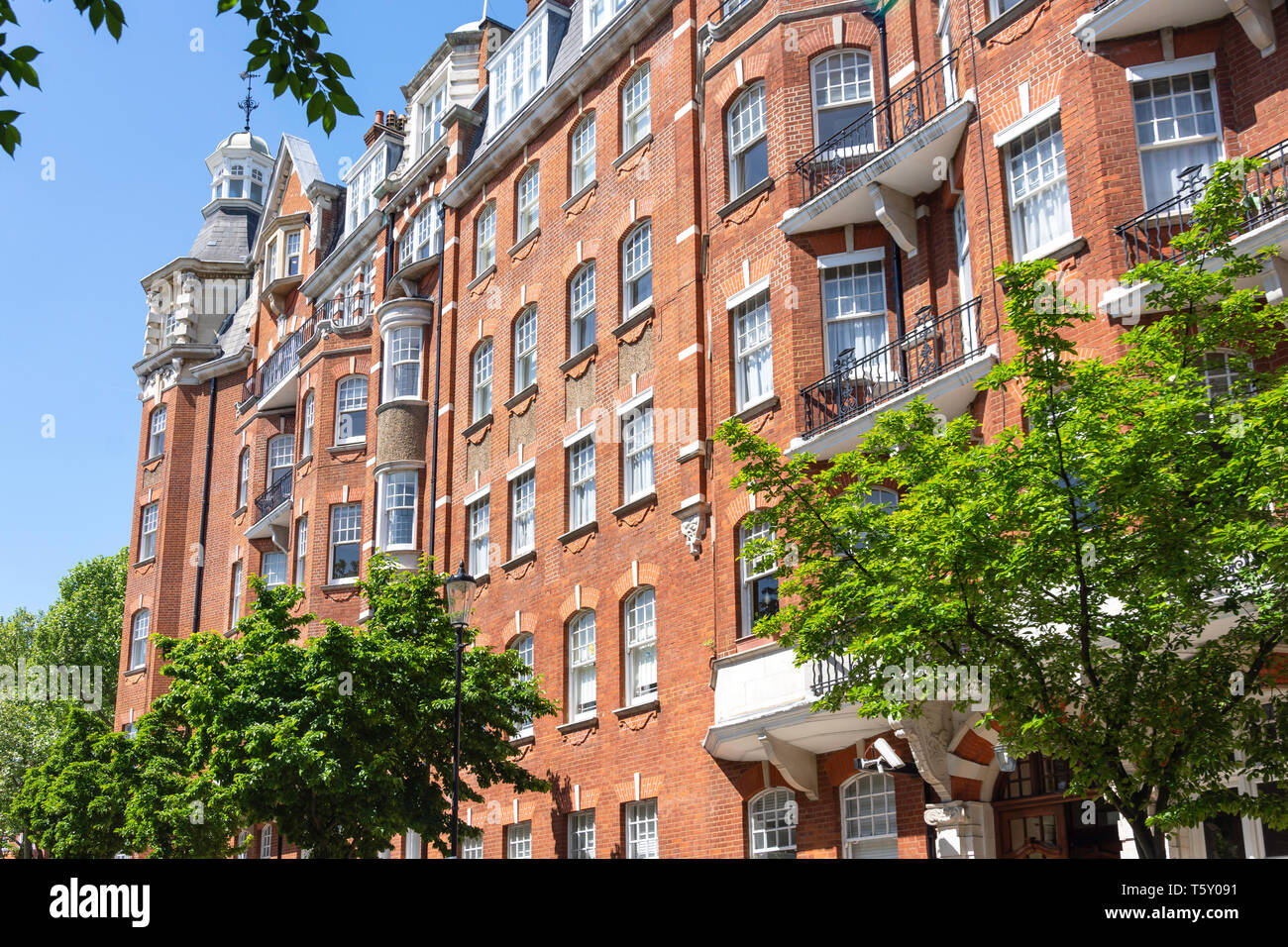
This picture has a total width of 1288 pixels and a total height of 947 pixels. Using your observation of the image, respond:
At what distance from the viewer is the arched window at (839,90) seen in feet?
73.5

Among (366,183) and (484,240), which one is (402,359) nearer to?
(484,240)

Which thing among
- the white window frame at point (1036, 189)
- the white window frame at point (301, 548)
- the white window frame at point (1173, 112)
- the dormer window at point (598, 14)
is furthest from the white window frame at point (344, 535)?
the white window frame at point (1173, 112)

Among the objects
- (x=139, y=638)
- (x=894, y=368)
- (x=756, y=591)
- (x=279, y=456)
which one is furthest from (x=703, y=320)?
(x=139, y=638)

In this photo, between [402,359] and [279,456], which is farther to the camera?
[279,456]

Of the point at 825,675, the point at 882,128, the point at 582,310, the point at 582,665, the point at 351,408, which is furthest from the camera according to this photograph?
the point at 351,408

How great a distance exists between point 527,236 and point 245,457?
1825 cm

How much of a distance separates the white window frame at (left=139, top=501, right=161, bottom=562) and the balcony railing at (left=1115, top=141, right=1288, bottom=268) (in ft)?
128

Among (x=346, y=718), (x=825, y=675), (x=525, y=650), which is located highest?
(x=525, y=650)

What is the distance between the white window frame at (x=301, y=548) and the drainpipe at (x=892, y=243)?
69.5 feet

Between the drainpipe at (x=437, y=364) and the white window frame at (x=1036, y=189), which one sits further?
the drainpipe at (x=437, y=364)

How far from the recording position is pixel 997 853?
18.0 meters

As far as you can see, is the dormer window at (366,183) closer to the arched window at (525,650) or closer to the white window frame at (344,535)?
the white window frame at (344,535)

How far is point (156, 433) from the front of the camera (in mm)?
49438

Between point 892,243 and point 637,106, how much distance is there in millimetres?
8803
